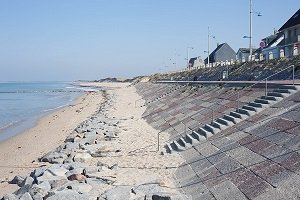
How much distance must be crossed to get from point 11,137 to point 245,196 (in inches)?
757

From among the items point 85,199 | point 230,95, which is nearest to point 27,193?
point 85,199

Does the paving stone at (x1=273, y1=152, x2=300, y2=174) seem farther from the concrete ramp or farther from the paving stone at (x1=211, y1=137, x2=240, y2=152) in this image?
the concrete ramp

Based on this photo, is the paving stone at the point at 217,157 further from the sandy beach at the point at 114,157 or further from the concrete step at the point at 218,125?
the concrete step at the point at 218,125

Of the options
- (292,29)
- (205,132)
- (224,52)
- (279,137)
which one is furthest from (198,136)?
(224,52)

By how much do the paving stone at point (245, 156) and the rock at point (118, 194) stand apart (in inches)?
110

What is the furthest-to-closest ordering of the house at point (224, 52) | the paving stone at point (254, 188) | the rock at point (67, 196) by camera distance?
the house at point (224, 52) < the rock at point (67, 196) < the paving stone at point (254, 188)

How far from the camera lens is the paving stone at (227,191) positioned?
26.5 feet

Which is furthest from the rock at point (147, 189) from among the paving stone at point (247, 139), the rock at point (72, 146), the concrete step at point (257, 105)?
the rock at point (72, 146)

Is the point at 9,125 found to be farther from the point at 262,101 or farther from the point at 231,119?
the point at 262,101

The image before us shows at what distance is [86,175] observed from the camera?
10805mm

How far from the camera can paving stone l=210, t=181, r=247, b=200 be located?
8.08 meters

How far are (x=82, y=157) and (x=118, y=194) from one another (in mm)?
4786

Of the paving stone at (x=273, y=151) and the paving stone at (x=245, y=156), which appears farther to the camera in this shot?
the paving stone at (x=245, y=156)

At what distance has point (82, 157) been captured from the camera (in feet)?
43.9
